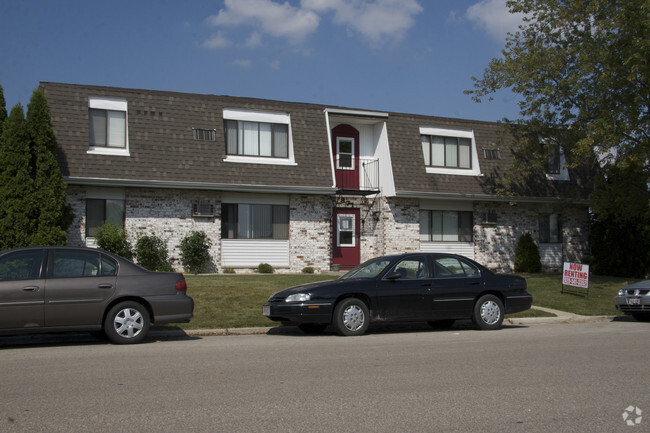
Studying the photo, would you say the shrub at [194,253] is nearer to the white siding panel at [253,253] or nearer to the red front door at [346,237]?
the white siding panel at [253,253]

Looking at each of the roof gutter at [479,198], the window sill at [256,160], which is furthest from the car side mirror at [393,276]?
the roof gutter at [479,198]

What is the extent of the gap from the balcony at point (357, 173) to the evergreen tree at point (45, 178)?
1032 centimetres

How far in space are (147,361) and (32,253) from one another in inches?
110

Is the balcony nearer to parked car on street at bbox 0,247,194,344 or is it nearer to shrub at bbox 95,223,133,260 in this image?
shrub at bbox 95,223,133,260

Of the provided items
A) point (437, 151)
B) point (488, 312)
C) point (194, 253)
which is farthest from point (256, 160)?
point (488, 312)

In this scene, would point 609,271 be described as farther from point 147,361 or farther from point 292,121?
point 147,361

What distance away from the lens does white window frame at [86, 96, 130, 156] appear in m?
21.2

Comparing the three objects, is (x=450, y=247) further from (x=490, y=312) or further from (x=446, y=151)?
(x=490, y=312)

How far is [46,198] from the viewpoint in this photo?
18750mm

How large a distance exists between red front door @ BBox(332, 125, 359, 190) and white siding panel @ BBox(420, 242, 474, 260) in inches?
140

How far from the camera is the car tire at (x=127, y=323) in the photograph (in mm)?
10320

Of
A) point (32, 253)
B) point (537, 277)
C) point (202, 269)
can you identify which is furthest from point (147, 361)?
point (537, 277)

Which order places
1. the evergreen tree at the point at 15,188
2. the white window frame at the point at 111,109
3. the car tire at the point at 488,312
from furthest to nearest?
the white window frame at the point at 111,109, the evergreen tree at the point at 15,188, the car tire at the point at 488,312

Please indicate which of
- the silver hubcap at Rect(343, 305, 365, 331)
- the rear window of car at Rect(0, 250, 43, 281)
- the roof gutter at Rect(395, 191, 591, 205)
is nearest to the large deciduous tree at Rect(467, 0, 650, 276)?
the roof gutter at Rect(395, 191, 591, 205)
